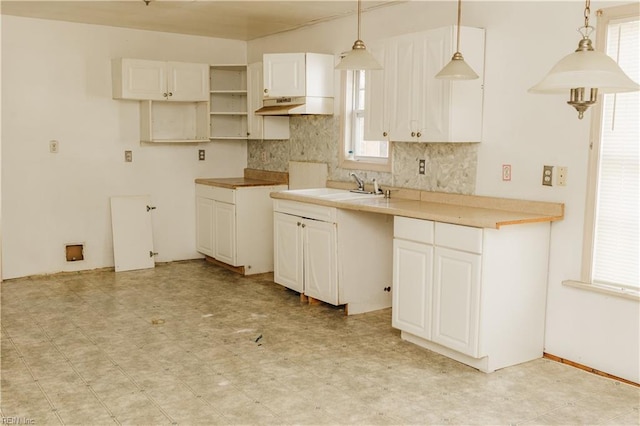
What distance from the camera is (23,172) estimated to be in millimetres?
5875

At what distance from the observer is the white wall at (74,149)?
583cm

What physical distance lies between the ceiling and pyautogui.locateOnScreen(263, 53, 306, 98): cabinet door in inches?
15.1

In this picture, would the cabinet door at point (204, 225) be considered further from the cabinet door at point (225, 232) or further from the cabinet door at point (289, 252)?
the cabinet door at point (289, 252)

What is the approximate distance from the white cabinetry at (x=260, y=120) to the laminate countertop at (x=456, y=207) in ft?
4.75

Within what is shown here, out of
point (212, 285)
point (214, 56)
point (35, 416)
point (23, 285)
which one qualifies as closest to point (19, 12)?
point (214, 56)

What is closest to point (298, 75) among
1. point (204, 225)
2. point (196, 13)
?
point (196, 13)

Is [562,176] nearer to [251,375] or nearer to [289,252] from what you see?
[251,375]

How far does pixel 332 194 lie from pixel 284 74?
47.3 inches

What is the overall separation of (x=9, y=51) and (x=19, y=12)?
39cm

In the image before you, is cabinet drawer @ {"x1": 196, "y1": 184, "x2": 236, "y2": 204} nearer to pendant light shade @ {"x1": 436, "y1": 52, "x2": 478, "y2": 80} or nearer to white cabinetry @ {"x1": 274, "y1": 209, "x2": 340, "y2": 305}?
white cabinetry @ {"x1": 274, "y1": 209, "x2": 340, "y2": 305}

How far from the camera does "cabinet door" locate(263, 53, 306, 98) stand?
18.2ft

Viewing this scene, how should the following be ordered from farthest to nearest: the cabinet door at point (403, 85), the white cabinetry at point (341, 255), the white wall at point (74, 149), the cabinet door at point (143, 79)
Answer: the cabinet door at point (143, 79), the white wall at point (74, 149), the white cabinetry at point (341, 255), the cabinet door at point (403, 85)

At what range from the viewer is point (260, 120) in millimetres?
6352

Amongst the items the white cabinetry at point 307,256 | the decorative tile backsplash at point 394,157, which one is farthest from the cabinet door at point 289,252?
the decorative tile backsplash at point 394,157
